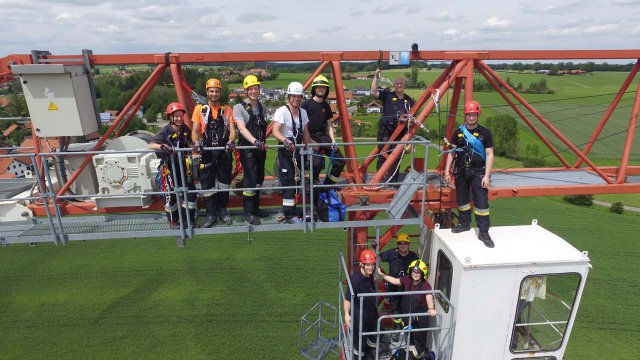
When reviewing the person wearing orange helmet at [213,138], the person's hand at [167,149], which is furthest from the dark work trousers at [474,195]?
the person's hand at [167,149]

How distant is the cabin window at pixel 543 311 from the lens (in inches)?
243

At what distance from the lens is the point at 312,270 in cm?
2083

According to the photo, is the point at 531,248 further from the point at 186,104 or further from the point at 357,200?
the point at 186,104

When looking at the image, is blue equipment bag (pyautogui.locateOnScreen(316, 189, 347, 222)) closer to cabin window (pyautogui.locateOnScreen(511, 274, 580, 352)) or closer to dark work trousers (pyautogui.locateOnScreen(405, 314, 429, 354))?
dark work trousers (pyautogui.locateOnScreen(405, 314, 429, 354))

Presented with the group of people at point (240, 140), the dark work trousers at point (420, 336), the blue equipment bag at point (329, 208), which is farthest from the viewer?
the dark work trousers at point (420, 336)

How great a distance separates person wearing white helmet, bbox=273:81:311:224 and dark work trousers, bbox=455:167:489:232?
2.72 meters

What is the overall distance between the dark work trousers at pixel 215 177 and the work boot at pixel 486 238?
14.3 ft

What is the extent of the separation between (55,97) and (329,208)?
520 cm

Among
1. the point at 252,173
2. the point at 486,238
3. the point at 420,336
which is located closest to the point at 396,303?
the point at 420,336

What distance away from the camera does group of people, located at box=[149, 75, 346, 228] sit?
648 centimetres

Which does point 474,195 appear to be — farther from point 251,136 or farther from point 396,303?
point 251,136

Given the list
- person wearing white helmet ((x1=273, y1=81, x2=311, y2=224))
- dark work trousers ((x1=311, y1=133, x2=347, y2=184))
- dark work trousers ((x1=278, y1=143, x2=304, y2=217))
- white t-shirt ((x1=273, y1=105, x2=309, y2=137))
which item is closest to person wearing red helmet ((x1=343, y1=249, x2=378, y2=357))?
person wearing white helmet ((x1=273, y1=81, x2=311, y2=224))

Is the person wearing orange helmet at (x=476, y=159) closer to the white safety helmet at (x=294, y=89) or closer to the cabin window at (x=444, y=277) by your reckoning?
the cabin window at (x=444, y=277)

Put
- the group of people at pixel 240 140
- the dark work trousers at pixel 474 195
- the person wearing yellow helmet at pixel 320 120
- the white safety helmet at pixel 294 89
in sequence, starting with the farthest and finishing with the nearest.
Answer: the person wearing yellow helmet at pixel 320 120
the dark work trousers at pixel 474 195
the group of people at pixel 240 140
the white safety helmet at pixel 294 89
